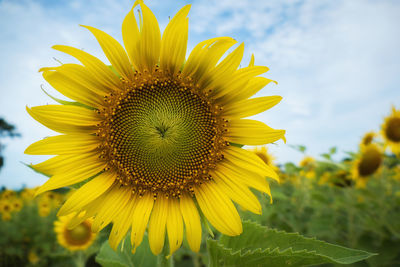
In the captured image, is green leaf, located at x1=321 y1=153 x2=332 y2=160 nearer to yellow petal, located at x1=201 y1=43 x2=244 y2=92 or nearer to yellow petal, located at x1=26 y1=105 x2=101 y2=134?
yellow petal, located at x1=201 y1=43 x2=244 y2=92

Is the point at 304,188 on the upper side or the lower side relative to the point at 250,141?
lower

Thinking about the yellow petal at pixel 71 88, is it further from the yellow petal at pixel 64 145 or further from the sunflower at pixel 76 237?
the sunflower at pixel 76 237

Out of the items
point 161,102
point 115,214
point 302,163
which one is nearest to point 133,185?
point 115,214

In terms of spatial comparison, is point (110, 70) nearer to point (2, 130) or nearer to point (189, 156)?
point (189, 156)

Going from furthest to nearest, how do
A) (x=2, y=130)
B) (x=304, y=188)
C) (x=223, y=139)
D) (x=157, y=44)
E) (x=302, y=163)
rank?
(x=2, y=130) → (x=302, y=163) → (x=304, y=188) → (x=223, y=139) → (x=157, y=44)

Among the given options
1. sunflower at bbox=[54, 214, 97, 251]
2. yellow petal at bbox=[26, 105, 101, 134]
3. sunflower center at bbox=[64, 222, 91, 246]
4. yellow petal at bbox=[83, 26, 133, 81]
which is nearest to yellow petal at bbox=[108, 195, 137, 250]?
yellow petal at bbox=[26, 105, 101, 134]

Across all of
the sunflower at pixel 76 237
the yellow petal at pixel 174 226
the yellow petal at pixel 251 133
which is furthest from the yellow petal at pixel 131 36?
the sunflower at pixel 76 237

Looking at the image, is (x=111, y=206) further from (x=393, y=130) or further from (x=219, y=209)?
(x=393, y=130)
